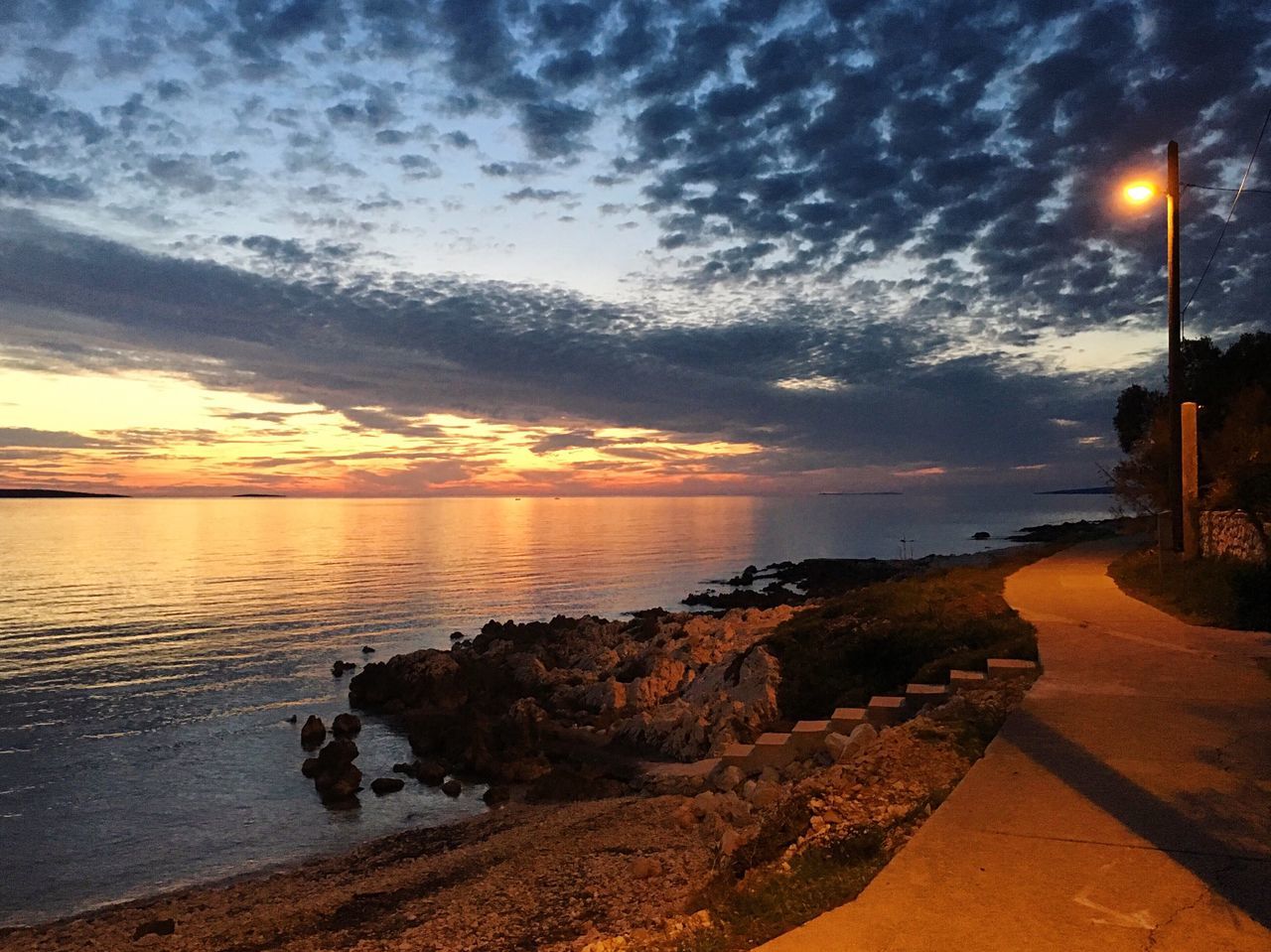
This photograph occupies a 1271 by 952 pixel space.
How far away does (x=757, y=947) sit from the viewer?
15.8 ft

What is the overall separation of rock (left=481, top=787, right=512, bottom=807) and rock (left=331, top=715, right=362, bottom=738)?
6.59 metres

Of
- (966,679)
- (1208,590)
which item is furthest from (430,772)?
(1208,590)

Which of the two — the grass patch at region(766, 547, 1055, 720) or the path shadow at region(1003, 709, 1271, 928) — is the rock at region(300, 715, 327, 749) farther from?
the path shadow at region(1003, 709, 1271, 928)

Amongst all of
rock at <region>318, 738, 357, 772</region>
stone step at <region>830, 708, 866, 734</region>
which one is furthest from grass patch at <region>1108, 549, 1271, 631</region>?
rock at <region>318, 738, 357, 772</region>

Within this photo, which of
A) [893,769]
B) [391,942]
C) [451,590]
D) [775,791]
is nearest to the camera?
[893,769]

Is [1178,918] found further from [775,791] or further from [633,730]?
[633,730]

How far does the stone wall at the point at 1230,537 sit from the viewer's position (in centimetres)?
1880

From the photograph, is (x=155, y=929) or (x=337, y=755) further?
(x=337, y=755)

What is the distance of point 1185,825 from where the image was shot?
6.14 meters

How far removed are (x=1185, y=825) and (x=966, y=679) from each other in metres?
5.94

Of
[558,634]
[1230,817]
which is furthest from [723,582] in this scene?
[1230,817]

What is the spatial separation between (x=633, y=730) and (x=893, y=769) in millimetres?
12539

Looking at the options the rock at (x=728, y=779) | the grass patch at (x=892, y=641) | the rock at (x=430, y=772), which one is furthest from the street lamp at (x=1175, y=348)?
the rock at (x=430, y=772)

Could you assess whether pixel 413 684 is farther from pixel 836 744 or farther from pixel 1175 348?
pixel 1175 348
